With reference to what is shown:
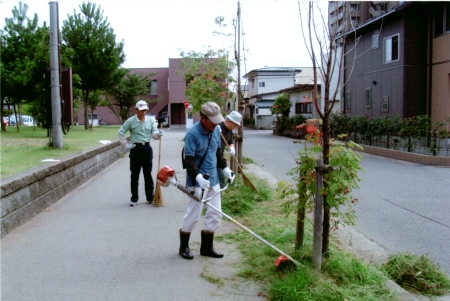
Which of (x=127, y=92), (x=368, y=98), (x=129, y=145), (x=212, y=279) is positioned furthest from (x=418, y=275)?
(x=127, y=92)

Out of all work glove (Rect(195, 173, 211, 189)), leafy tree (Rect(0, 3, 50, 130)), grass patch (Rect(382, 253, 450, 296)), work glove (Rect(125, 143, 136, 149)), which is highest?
leafy tree (Rect(0, 3, 50, 130))

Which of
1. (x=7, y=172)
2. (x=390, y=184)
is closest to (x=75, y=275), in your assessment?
(x=7, y=172)

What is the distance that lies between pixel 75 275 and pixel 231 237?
6.88ft

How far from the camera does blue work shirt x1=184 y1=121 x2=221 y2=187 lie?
5.09 meters

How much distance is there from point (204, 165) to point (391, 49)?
70.7 feet

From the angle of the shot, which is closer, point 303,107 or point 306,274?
point 306,274

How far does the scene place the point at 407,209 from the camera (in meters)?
8.74

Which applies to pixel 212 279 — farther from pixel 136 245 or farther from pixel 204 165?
pixel 136 245

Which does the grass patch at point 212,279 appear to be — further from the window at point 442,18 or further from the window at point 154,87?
the window at point 154,87

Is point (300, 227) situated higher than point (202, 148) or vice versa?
point (202, 148)

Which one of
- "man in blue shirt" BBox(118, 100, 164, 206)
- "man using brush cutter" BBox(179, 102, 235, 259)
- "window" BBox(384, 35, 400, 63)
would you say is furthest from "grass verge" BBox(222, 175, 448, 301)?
"window" BBox(384, 35, 400, 63)

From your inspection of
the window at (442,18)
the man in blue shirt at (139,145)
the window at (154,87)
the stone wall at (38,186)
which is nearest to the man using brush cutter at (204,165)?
the stone wall at (38,186)

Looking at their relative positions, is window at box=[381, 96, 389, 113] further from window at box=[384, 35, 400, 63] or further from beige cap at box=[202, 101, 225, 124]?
beige cap at box=[202, 101, 225, 124]

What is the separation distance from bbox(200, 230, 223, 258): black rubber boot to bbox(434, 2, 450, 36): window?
768 inches
